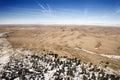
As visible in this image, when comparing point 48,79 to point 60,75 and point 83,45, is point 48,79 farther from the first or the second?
point 83,45

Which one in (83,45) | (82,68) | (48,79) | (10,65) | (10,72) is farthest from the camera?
(83,45)

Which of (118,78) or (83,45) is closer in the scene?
(118,78)

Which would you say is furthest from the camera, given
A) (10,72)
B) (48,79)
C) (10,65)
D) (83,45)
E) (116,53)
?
(83,45)

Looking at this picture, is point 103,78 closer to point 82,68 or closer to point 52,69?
point 82,68

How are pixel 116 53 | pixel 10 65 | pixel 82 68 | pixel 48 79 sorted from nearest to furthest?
pixel 48 79 → pixel 82 68 → pixel 10 65 → pixel 116 53

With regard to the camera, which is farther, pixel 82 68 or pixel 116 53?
pixel 116 53

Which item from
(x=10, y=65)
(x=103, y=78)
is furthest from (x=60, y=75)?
(x=10, y=65)

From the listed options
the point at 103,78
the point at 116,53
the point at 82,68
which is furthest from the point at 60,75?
the point at 116,53

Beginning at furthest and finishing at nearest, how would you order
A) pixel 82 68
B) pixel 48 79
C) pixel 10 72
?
1. pixel 82 68
2. pixel 10 72
3. pixel 48 79

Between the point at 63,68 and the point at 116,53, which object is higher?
the point at 63,68
